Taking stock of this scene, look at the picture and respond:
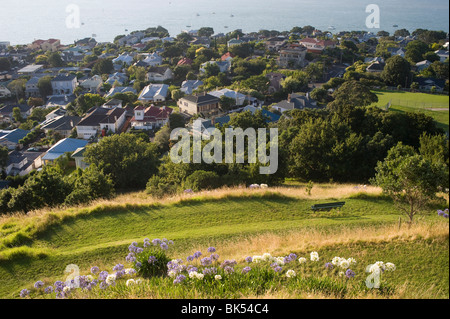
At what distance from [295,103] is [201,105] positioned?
29.3 ft

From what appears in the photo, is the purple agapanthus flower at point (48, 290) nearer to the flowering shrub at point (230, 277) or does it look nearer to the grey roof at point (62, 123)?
the flowering shrub at point (230, 277)

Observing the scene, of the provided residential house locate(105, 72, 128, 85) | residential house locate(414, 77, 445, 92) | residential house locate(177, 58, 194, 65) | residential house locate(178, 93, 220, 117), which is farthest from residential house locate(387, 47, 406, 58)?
residential house locate(105, 72, 128, 85)

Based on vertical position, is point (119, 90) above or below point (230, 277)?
above

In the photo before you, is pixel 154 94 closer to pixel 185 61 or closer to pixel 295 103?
pixel 295 103

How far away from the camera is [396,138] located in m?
19.1

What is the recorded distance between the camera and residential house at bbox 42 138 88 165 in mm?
24906

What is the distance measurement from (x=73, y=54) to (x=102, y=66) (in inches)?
752

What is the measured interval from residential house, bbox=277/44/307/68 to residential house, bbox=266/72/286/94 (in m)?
11.0

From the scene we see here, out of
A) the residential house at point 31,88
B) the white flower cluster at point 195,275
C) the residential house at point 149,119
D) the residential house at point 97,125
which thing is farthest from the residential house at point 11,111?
the white flower cluster at point 195,275

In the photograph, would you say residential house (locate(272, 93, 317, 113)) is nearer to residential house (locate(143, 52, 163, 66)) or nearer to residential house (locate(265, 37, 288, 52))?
residential house (locate(143, 52, 163, 66))

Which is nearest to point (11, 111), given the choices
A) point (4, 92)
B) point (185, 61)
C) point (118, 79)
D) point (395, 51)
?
point (4, 92)

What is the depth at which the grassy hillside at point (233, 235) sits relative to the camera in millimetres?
5527

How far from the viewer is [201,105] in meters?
34.2

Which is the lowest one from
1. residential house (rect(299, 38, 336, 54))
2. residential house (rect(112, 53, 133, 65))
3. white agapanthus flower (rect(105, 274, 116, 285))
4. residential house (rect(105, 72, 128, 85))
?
white agapanthus flower (rect(105, 274, 116, 285))
